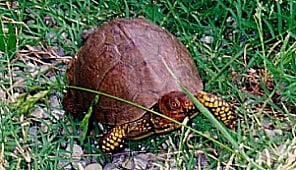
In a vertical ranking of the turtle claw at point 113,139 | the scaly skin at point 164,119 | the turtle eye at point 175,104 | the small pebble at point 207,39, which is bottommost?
the turtle claw at point 113,139

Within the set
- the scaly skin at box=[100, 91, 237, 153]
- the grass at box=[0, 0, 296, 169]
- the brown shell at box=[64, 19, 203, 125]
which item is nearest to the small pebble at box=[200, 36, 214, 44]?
the grass at box=[0, 0, 296, 169]

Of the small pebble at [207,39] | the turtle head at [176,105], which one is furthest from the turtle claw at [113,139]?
the small pebble at [207,39]

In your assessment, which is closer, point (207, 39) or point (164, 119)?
point (164, 119)

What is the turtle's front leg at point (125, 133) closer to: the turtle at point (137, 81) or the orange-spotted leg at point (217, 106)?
the turtle at point (137, 81)

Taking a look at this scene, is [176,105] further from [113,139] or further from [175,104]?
[113,139]

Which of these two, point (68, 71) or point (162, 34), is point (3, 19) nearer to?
point (68, 71)

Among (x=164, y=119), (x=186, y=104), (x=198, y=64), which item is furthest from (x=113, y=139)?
(x=198, y=64)

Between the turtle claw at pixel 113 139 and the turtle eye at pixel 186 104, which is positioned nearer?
the turtle eye at pixel 186 104
